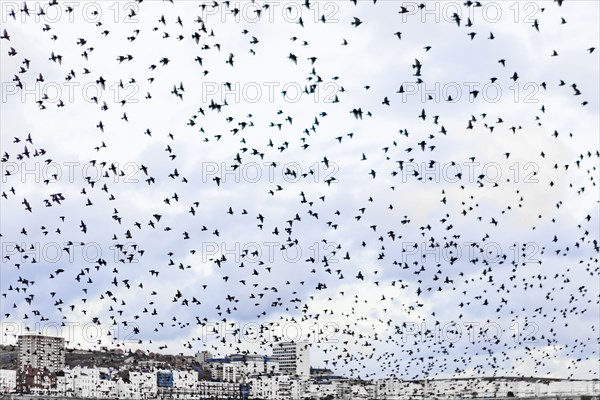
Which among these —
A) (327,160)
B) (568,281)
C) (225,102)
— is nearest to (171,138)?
(225,102)

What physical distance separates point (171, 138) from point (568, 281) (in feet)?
132

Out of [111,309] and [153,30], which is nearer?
[153,30]

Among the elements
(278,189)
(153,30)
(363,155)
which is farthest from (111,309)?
(153,30)

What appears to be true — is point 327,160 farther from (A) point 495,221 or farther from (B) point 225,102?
(A) point 495,221

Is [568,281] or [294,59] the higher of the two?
[294,59]

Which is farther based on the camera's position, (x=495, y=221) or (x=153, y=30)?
(x=495, y=221)

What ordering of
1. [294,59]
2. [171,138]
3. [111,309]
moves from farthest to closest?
[111,309]
[171,138]
[294,59]

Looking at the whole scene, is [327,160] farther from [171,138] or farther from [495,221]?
[495,221]

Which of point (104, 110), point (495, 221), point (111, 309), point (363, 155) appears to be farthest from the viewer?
point (111, 309)

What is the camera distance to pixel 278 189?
237 feet

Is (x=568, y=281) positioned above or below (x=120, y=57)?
below

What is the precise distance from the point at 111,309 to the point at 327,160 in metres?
28.2

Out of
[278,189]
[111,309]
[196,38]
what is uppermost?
[196,38]

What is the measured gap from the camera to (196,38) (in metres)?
56.5
